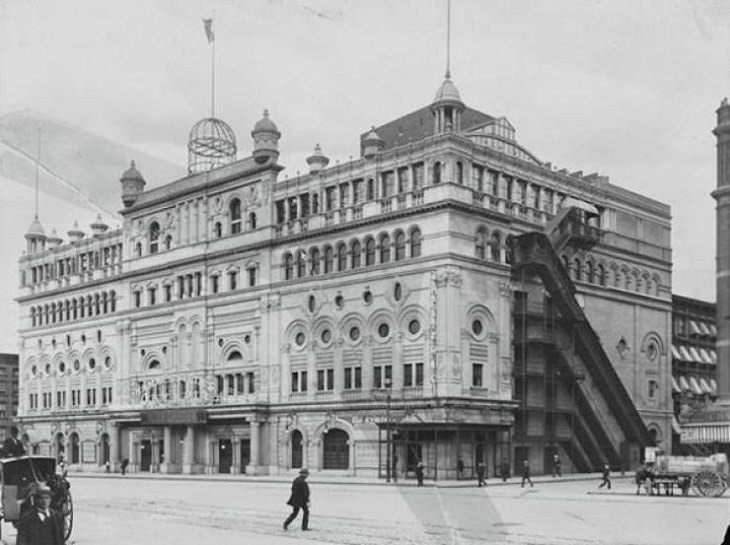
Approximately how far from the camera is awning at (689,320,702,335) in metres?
83.0

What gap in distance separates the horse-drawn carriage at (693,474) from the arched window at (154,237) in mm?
44123

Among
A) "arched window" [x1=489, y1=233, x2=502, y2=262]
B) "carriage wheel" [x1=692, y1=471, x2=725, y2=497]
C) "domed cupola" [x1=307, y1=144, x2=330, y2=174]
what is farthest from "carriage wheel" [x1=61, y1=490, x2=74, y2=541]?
"domed cupola" [x1=307, y1=144, x2=330, y2=174]

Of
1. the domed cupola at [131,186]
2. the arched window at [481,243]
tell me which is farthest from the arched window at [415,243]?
the domed cupola at [131,186]

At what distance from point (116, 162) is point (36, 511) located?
2365 cm

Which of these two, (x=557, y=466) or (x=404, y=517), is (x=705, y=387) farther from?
(x=404, y=517)

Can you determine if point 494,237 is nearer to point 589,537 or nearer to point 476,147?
point 476,147

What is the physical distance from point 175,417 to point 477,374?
71.8 feet

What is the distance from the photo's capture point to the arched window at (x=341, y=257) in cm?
6159

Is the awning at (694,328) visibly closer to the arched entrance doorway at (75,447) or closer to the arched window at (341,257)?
the arched window at (341,257)

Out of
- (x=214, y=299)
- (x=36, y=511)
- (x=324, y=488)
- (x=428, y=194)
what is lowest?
(x=324, y=488)

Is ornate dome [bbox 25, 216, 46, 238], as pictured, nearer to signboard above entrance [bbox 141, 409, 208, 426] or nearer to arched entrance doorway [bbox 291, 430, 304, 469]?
signboard above entrance [bbox 141, 409, 208, 426]

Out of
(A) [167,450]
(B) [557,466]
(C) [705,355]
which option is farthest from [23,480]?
(C) [705,355]

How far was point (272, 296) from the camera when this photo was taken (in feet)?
215

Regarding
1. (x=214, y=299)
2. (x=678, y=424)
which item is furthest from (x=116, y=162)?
(x=678, y=424)
